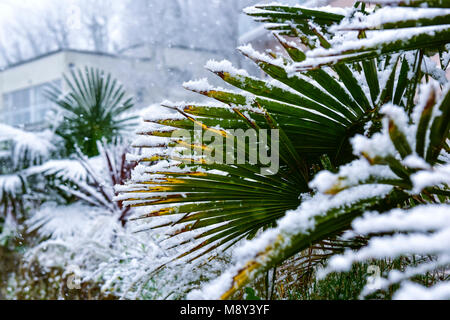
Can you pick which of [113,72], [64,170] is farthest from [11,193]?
[113,72]

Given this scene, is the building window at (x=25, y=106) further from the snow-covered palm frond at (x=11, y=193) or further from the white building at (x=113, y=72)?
the snow-covered palm frond at (x=11, y=193)

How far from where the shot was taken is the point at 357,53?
108cm

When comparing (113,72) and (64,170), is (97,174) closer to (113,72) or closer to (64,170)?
(64,170)

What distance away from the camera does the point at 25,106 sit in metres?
25.5

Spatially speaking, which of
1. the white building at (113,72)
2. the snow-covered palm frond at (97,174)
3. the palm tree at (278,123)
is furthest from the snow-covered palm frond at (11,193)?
the white building at (113,72)

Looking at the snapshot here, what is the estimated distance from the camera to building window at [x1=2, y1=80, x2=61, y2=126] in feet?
79.3

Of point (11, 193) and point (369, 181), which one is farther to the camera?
point (11, 193)

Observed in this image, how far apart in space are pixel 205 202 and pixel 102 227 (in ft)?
9.98

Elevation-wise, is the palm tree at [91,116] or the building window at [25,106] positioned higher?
the building window at [25,106]

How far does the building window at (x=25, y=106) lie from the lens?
24.2 meters

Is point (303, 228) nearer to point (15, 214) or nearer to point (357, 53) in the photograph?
point (357, 53)

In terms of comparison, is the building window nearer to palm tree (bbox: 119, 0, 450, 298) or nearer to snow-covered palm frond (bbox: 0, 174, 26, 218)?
snow-covered palm frond (bbox: 0, 174, 26, 218)

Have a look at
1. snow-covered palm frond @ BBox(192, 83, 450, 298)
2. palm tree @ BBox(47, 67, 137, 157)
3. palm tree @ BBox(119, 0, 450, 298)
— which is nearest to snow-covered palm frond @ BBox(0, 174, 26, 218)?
palm tree @ BBox(47, 67, 137, 157)

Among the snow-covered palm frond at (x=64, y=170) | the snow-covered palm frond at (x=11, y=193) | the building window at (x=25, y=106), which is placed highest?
the building window at (x=25, y=106)
